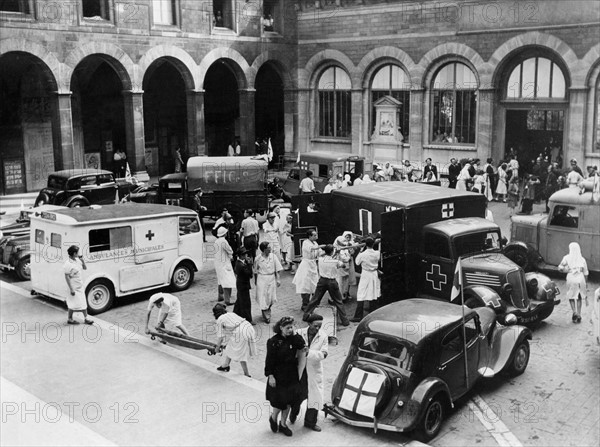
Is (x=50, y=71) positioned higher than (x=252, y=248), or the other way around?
(x=50, y=71)

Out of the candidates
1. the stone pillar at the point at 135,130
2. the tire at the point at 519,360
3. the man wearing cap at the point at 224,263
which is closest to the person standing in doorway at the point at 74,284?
the man wearing cap at the point at 224,263

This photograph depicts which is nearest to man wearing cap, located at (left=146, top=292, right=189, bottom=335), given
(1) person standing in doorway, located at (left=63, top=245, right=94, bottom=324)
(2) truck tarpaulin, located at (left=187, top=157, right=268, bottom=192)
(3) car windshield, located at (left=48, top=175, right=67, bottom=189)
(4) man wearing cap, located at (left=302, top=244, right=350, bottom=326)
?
(1) person standing in doorway, located at (left=63, top=245, right=94, bottom=324)

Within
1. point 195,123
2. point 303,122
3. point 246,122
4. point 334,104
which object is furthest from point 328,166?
point 303,122

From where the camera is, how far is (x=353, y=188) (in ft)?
54.1

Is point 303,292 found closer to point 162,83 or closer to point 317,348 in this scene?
point 317,348

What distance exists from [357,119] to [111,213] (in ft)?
64.6

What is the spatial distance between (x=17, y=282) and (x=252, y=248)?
6.14m

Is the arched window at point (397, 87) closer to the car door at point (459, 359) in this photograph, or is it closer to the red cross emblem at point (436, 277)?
the red cross emblem at point (436, 277)

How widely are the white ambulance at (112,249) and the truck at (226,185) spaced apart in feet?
19.4

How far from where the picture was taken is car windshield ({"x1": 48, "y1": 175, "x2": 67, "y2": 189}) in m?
22.0

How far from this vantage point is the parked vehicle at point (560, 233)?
15.5 m

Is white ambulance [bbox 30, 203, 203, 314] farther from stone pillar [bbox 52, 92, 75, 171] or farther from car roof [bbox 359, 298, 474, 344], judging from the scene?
stone pillar [bbox 52, 92, 75, 171]

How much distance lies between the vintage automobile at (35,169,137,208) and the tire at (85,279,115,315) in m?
7.84

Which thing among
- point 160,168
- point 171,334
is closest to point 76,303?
point 171,334
